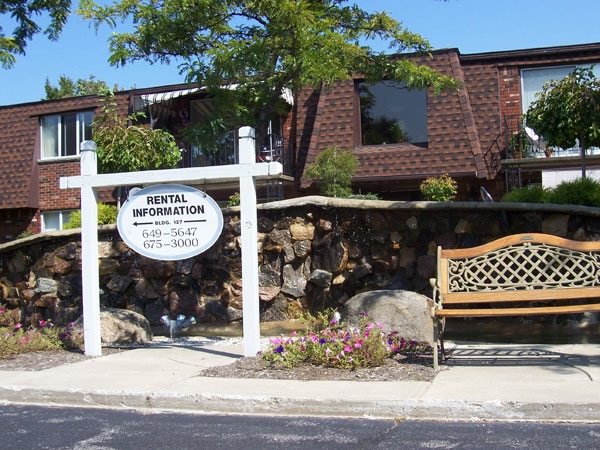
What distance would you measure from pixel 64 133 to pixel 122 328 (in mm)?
12433

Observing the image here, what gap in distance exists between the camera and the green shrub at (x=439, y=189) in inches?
601

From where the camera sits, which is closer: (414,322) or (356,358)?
(356,358)

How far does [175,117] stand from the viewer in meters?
19.9

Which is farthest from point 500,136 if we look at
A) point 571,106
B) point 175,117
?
point 175,117

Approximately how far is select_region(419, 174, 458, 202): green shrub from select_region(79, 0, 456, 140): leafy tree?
413cm

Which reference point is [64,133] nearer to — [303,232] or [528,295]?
[303,232]

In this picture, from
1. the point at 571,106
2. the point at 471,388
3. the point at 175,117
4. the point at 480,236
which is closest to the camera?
the point at 471,388

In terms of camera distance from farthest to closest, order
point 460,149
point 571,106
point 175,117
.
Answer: point 175,117
point 460,149
point 571,106

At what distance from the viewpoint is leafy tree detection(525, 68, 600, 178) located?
36.8 ft

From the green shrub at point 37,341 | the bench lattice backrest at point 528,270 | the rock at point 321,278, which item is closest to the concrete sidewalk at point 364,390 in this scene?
the bench lattice backrest at point 528,270

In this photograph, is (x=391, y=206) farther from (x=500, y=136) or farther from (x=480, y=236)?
(x=500, y=136)

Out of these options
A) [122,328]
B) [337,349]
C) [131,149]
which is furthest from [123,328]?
Answer: [131,149]

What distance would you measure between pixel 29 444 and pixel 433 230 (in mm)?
6520

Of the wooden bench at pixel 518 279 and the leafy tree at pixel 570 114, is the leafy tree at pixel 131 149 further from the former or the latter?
the wooden bench at pixel 518 279
